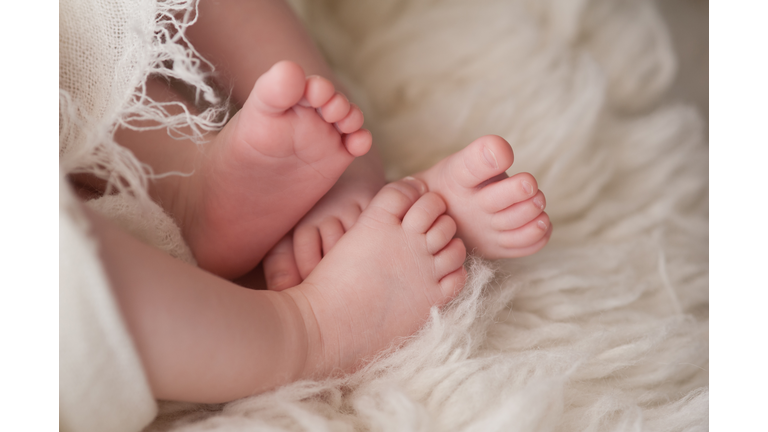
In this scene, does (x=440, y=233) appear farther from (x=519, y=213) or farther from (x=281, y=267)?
(x=281, y=267)

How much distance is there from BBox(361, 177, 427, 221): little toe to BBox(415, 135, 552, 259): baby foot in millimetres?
31

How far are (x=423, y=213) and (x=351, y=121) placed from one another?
0.13 metres

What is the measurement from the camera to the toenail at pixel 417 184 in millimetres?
633


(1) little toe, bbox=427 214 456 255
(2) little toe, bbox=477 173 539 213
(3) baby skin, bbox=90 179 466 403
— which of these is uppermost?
(2) little toe, bbox=477 173 539 213

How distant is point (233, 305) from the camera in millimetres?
462


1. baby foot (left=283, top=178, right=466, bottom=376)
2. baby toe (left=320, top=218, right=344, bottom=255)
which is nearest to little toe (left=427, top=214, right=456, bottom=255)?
baby foot (left=283, top=178, right=466, bottom=376)

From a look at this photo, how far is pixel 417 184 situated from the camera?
2.09 ft

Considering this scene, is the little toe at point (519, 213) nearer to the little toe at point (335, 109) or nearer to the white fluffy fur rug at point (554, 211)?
the white fluffy fur rug at point (554, 211)

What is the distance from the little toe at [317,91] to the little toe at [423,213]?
0.54 ft

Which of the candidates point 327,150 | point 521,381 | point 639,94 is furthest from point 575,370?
point 639,94

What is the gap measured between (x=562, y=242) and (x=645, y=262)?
110 millimetres

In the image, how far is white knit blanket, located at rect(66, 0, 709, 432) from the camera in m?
0.51

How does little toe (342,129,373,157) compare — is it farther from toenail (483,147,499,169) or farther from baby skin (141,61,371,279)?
toenail (483,147,499,169)
